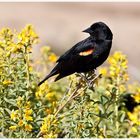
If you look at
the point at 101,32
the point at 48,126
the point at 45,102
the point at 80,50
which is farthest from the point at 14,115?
the point at 101,32

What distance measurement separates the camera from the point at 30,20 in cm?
1230

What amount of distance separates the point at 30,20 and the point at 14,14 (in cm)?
54

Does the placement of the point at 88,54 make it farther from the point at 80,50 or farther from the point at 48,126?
the point at 48,126

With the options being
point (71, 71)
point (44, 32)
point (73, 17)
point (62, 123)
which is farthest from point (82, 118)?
point (73, 17)

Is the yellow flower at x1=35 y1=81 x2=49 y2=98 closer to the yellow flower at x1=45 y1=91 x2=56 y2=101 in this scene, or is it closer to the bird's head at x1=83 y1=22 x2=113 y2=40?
the yellow flower at x1=45 y1=91 x2=56 y2=101

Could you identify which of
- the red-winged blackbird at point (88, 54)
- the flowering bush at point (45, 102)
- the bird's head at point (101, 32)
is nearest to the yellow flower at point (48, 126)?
the flowering bush at point (45, 102)

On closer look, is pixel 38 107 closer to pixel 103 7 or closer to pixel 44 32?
pixel 44 32

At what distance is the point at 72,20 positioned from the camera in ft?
41.3

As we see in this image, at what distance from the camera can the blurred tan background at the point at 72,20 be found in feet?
36.4

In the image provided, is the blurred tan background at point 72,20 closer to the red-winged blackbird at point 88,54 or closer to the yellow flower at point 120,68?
the red-winged blackbird at point 88,54

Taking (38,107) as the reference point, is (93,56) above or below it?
above

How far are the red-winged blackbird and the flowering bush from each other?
14cm

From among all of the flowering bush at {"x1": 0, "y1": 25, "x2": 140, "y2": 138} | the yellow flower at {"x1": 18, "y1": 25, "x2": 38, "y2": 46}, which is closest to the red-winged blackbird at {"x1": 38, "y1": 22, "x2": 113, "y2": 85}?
the flowering bush at {"x1": 0, "y1": 25, "x2": 140, "y2": 138}

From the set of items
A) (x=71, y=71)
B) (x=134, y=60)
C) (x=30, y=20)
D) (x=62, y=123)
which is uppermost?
(x=30, y=20)
